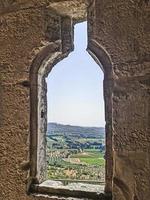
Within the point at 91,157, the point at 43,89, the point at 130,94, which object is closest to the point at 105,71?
the point at 130,94

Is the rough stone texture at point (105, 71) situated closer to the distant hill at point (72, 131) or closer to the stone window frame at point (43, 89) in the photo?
the stone window frame at point (43, 89)

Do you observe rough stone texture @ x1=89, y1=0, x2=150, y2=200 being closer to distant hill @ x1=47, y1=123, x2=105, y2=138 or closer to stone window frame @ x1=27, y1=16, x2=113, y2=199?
stone window frame @ x1=27, y1=16, x2=113, y2=199

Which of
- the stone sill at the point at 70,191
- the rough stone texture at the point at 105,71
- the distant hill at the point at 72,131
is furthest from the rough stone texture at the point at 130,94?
the distant hill at the point at 72,131

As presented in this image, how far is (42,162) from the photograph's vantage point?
3184 millimetres

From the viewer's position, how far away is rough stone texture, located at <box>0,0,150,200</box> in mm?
2707

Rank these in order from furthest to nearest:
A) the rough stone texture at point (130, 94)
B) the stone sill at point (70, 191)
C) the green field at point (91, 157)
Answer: the green field at point (91, 157)
the stone sill at point (70, 191)
the rough stone texture at point (130, 94)

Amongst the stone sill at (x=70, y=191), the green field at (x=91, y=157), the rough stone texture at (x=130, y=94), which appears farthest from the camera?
the green field at (x=91, y=157)

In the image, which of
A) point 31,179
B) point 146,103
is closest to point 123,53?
point 146,103

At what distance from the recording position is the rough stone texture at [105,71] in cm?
271

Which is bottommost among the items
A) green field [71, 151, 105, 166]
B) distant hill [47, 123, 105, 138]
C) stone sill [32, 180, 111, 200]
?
stone sill [32, 180, 111, 200]

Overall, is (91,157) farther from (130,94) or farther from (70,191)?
(130,94)

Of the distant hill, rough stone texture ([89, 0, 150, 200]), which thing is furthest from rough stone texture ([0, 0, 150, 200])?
the distant hill

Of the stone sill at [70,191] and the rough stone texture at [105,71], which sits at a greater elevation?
the rough stone texture at [105,71]

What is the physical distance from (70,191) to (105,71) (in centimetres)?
111
